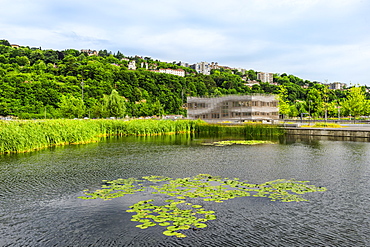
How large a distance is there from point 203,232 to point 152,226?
1756 mm

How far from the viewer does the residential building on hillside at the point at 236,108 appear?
9331cm

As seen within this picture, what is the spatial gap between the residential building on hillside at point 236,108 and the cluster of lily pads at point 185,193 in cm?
7341

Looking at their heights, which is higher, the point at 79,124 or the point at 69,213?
the point at 79,124

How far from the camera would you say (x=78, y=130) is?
37.5 metres

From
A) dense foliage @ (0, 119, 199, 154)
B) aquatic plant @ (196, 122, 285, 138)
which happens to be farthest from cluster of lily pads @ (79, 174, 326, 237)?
aquatic plant @ (196, 122, 285, 138)

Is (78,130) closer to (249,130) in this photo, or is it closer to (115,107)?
(249,130)

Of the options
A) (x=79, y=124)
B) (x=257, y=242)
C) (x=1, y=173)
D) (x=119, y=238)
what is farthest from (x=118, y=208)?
(x=79, y=124)

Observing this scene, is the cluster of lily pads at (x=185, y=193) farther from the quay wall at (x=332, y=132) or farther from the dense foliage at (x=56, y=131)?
the quay wall at (x=332, y=132)

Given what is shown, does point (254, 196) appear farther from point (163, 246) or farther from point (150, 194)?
point (163, 246)

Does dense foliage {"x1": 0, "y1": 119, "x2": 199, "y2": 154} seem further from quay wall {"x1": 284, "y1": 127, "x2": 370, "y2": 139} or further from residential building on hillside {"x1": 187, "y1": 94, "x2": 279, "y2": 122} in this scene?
residential building on hillside {"x1": 187, "y1": 94, "x2": 279, "y2": 122}

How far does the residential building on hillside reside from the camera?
93312 millimetres

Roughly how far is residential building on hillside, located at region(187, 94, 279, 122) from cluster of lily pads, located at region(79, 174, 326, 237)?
73.4m

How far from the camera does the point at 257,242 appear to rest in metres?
8.84

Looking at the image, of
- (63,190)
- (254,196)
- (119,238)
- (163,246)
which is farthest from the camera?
(63,190)
